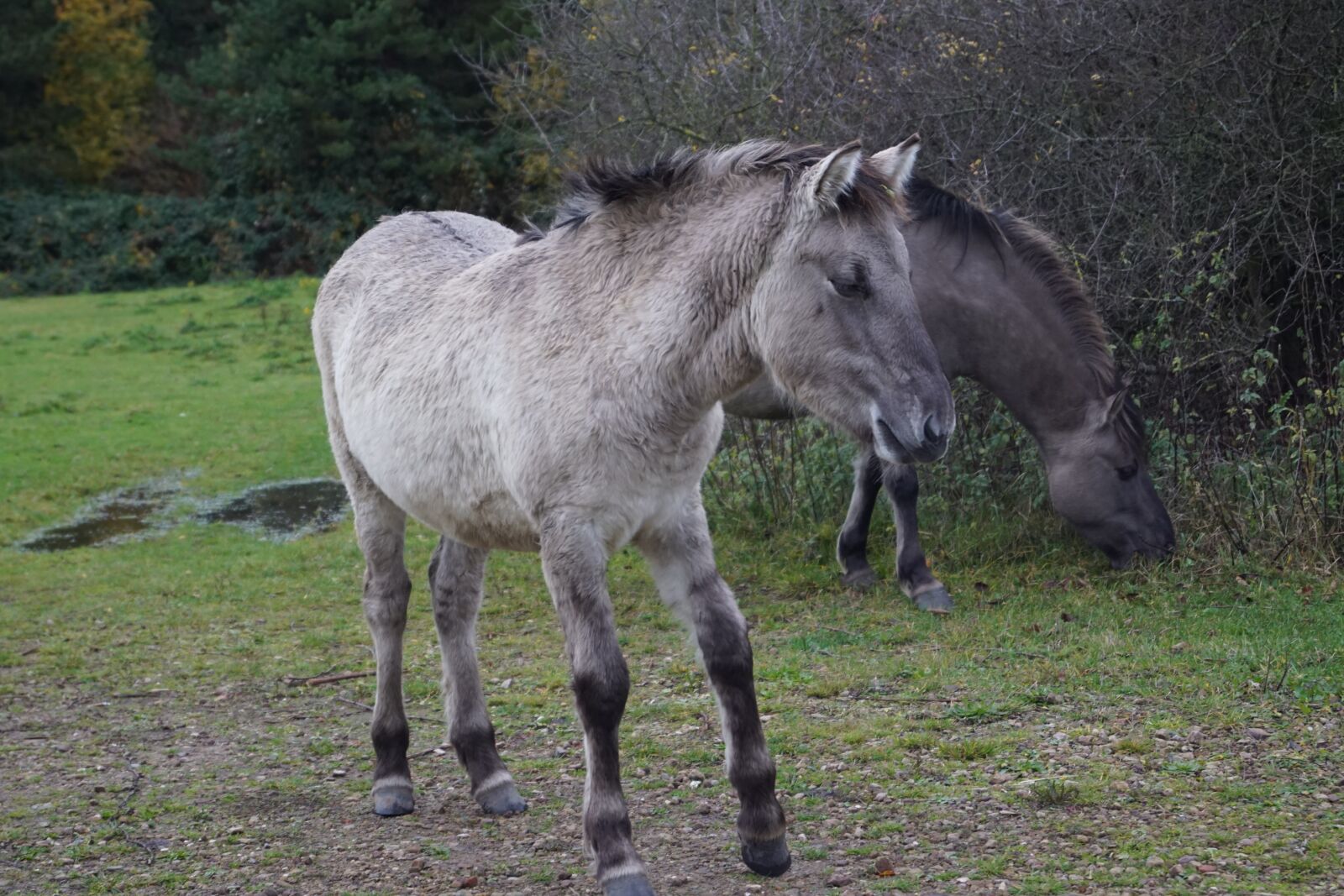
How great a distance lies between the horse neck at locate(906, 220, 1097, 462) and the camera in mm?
7090

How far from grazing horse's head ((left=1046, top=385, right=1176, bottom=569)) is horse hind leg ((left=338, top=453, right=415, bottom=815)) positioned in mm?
3705

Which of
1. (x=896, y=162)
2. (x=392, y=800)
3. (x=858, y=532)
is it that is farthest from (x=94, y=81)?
(x=896, y=162)

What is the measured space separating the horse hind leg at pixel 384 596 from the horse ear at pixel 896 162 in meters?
2.28

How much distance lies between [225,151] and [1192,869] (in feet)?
103

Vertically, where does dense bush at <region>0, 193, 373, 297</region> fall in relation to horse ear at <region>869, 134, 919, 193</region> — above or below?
below

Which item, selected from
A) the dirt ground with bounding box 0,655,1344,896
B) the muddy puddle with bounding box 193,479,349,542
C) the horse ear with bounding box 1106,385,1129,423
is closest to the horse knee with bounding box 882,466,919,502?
the horse ear with bounding box 1106,385,1129,423

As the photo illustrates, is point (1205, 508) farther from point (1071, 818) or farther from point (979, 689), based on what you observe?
point (1071, 818)

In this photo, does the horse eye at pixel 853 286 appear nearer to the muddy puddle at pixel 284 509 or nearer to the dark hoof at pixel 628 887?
the dark hoof at pixel 628 887

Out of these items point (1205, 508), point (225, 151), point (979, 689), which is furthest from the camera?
point (225, 151)

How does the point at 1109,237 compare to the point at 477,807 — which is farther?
the point at 1109,237

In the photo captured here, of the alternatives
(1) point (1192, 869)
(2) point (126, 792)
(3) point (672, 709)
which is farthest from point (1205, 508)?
(2) point (126, 792)

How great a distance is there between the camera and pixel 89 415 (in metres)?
16.0

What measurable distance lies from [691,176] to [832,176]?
24.5 inches

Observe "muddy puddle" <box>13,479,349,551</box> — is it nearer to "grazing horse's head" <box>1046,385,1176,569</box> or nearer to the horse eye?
"grazing horse's head" <box>1046,385,1176,569</box>
